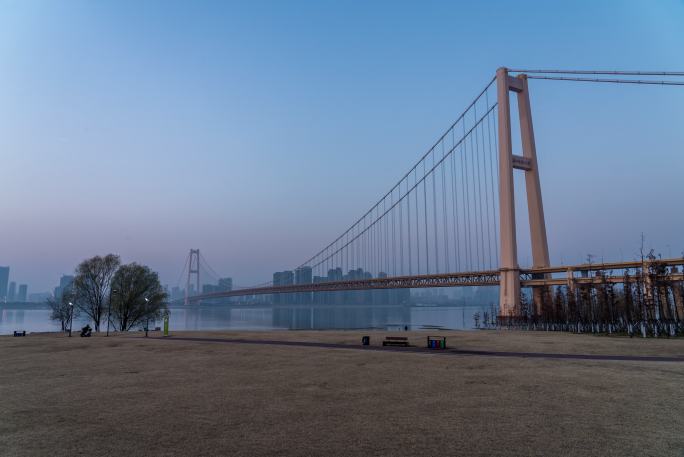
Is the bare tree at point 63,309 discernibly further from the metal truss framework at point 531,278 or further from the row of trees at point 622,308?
the row of trees at point 622,308

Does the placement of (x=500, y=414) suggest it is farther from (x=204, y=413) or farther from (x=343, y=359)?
(x=343, y=359)

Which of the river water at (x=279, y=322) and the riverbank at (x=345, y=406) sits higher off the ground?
the riverbank at (x=345, y=406)

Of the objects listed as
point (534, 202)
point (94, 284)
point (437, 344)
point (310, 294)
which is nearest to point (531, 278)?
point (534, 202)

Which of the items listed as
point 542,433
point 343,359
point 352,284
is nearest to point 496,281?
point 352,284

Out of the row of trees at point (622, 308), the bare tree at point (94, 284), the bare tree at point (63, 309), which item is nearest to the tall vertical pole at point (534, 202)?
the row of trees at point (622, 308)

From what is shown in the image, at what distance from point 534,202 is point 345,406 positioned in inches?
1771

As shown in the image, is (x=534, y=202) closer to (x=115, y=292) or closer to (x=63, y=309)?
(x=115, y=292)

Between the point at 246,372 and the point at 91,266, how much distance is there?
40.4m

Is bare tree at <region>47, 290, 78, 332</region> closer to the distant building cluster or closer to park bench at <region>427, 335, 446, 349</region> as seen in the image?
park bench at <region>427, 335, 446, 349</region>

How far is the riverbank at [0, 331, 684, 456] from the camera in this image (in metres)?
7.04

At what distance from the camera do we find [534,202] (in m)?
48.4

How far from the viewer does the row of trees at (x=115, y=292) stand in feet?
152

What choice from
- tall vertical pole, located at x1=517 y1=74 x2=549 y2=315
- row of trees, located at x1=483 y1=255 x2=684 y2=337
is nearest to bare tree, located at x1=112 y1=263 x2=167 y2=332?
row of trees, located at x1=483 y1=255 x2=684 y2=337

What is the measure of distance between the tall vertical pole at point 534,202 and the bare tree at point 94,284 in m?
47.0
